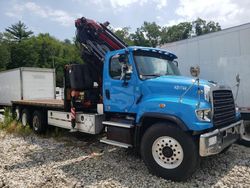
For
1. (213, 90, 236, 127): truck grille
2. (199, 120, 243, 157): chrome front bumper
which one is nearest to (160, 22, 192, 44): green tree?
(213, 90, 236, 127): truck grille

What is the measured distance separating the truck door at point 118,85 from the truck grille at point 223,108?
1.82 metres

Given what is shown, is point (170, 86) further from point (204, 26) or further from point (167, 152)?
point (204, 26)

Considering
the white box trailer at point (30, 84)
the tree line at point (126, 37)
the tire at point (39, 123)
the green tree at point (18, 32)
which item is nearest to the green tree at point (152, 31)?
the tree line at point (126, 37)

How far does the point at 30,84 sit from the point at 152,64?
1238 centimetres

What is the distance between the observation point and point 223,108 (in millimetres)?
5727

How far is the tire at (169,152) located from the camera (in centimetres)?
503

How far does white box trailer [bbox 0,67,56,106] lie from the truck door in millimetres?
11158

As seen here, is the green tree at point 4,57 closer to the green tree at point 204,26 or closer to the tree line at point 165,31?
the tree line at point 165,31

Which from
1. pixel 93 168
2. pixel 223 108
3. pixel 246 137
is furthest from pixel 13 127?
pixel 246 137

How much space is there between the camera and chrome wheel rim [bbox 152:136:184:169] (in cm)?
516

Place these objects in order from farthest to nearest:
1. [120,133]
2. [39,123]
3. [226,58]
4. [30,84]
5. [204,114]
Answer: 1. [30,84]
2. [39,123]
3. [226,58]
4. [120,133]
5. [204,114]

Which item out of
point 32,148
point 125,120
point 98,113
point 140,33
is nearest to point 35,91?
point 32,148

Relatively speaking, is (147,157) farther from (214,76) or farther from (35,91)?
(35,91)

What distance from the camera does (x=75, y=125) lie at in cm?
814
